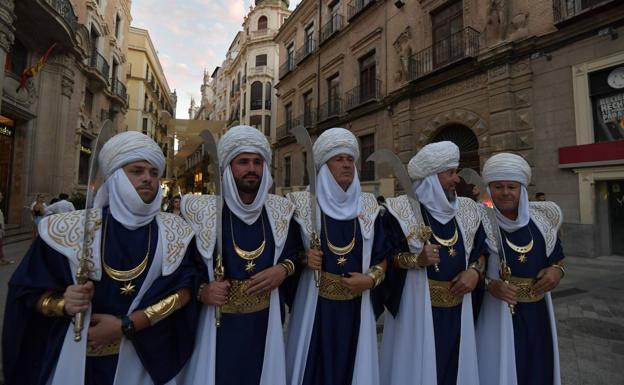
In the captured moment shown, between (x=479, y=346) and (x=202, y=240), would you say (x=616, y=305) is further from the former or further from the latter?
(x=202, y=240)

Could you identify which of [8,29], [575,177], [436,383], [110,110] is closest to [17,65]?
[8,29]

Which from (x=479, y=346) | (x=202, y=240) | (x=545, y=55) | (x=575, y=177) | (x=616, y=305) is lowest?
(x=616, y=305)

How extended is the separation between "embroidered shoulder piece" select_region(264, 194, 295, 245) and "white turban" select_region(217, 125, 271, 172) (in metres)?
0.31

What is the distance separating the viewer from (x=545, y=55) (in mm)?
8320

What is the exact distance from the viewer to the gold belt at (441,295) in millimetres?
2234

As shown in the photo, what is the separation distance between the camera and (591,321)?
13.6 ft

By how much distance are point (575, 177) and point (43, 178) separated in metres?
16.7

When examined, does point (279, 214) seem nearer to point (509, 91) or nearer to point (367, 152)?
point (509, 91)

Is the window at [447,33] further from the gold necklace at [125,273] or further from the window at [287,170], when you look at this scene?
the window at [287,170]

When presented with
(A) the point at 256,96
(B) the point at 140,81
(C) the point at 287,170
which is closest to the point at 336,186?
(C) the point at 287,170

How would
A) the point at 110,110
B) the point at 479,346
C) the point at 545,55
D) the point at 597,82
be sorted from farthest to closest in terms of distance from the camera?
1. the point at 110,110
2. the point at 545,55
3. the point at 597,82
4. the point at 479,346

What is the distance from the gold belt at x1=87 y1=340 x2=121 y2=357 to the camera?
153 cm

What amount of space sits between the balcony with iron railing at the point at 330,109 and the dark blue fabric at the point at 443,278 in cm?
1477

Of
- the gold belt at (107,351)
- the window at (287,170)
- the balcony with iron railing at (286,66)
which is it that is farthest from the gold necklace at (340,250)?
the balcony with iron railing at (286,66)
